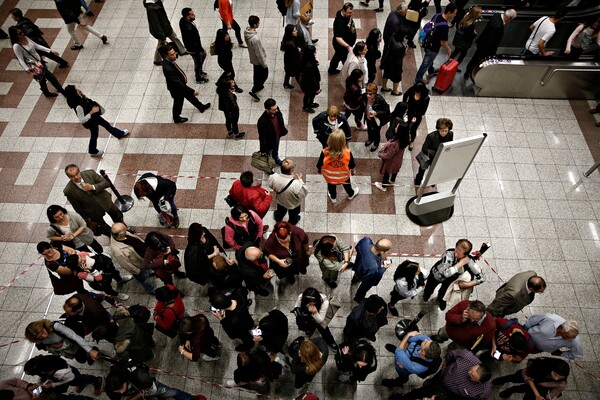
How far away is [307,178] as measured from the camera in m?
7.20

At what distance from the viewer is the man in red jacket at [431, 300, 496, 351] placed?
429cm

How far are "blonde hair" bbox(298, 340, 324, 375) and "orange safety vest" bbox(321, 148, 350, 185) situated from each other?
2735mm

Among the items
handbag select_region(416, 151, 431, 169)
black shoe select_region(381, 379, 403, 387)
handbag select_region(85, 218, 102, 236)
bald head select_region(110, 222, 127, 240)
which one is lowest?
black shoe select_region(381, 379, 403, 387)

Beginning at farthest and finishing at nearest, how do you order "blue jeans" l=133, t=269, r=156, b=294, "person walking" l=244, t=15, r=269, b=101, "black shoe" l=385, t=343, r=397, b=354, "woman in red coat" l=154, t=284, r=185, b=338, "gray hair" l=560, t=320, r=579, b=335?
"person walking" l=244, t=15, r=269, b=101
"blue jeans" l=133, t=269, r=156, b=294
"black shoe" l=385, t=343, r=397, b=354
"woman in red coat" l=154, t=284, r=185, b=338
"gray hair" l=560, t=320, r=579, b=335

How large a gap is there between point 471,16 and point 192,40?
220 inches

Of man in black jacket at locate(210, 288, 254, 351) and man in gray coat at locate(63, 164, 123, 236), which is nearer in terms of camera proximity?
man in black jacket at locate(210, 288, 254, 351)

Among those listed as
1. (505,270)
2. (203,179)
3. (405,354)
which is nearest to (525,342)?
(405,354)

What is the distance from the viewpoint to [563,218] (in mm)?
6699

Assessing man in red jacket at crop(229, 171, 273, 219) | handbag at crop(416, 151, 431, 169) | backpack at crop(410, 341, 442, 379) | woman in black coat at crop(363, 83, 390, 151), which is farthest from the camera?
woman in black coat at crop(363, 83, 390, 151)

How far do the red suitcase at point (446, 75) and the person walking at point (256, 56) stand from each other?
3583 mm

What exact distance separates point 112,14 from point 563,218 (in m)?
11.3

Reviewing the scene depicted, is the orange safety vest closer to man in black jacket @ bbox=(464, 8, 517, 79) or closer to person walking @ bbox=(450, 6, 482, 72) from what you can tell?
person walking @ bbox=(450, 6, 482, 72)

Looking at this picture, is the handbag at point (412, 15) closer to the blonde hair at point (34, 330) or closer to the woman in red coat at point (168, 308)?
the woman in red coat at point (168, 308)

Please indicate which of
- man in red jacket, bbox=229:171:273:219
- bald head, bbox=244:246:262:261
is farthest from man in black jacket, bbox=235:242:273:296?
man in red jacket, bbox=229:171:273:219
